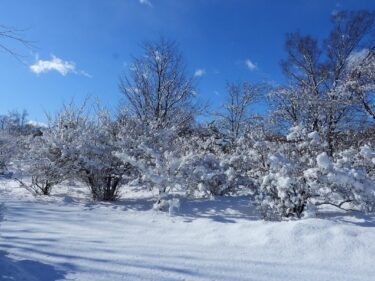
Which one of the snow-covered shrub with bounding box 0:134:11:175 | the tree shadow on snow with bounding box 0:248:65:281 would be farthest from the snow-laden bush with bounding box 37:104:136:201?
the tree shadow on snow with bounding box 0:248:65:281

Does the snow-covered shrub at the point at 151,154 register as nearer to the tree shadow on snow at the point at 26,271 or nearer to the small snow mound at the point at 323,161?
the small snow mound at the point at 323,161

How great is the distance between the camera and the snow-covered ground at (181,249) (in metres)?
3.71

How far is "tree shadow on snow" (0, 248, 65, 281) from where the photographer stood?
3506mm

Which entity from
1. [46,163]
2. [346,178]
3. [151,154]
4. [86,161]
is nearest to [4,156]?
[46,163]

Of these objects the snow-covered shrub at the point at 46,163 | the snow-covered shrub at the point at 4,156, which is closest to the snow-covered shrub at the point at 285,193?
the snow-covered shrub at the point at 46,163

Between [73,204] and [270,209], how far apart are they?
5047 millimetres

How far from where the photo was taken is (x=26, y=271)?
3672 millimetres

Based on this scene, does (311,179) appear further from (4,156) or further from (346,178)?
(4,156)

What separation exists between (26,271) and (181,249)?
1910 millimetres

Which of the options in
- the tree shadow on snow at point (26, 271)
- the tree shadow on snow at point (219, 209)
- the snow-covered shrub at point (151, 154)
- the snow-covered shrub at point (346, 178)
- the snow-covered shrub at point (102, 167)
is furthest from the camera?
the snow-covered shrub at point (102, 167)

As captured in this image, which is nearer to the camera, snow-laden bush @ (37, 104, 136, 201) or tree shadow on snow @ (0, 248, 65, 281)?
tree shadow on snow @ (0, 248, 65, 281)

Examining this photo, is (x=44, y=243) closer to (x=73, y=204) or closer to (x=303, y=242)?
(x=303, y=242)

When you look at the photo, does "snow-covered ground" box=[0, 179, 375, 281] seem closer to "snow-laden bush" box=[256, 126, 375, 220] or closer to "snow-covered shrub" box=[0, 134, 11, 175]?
"snow-laden bush" box=[256, 126, 375, 220]

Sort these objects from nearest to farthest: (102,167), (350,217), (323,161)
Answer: (323,161)
(350,217)
(102,167)
